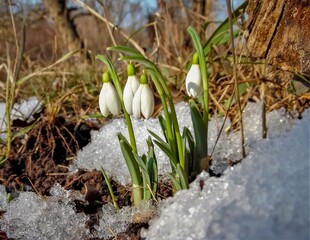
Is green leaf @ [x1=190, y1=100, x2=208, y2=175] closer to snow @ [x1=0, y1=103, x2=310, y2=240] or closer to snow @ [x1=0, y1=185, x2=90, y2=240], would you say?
snow @ [x1=0, y1=103, x2=310, y2=240]

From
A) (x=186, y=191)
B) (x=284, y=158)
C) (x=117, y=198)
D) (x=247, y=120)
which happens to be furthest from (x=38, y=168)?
(x=284, y=158)

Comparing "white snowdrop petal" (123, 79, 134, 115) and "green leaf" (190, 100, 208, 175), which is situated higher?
"white snowdrop petal" (123, 79, 134, 115)

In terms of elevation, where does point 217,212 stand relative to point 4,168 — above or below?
above

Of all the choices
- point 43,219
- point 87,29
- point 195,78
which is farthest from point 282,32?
point 87,29

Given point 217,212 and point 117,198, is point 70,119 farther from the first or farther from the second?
point 217,212

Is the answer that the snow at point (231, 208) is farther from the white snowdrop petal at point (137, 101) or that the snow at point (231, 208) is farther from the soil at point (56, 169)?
the white snowdrop petal at point (137, 101)

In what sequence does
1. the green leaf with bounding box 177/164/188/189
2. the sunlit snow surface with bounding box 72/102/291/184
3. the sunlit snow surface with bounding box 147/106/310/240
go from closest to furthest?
1. the sunlit snow surface with bounding box 147/106/310/240
2. the green leaf with bounding box 177/164/188/189
3. the sunlit snow surface with bounding box 72/102/291/184

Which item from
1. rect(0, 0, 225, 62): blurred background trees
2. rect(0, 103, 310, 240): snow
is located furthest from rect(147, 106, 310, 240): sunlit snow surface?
rect(0, 0, 225, 62): blurred background trees
